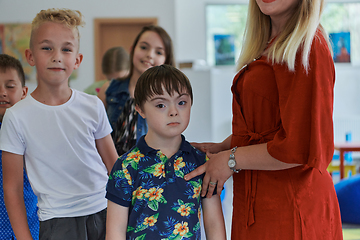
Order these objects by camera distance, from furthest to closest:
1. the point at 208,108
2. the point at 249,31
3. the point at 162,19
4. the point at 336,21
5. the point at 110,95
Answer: the point at 336,21, the point at 162,19, the point at 208,108, the point at 110,95, the point at 249,31

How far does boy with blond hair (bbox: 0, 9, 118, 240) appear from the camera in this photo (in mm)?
1134

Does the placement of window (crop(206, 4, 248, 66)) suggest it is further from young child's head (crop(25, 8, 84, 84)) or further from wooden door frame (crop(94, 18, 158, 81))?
young child's head (crop(25, 8, 84, 84))

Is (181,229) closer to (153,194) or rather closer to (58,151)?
(153,194)

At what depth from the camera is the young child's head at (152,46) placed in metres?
1.98

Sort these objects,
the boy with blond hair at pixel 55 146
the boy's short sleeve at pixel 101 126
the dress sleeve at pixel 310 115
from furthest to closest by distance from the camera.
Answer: the boy's short sleeve at pixel 101 126 → the boy with blond hair at pixel 55 146 → the dress sleeve at pixel 310 115

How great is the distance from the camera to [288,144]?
922 mm

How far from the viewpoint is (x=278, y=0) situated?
3.50 ft

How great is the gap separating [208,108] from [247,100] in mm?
3589

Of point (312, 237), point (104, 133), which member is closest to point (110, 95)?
point (104, 133)

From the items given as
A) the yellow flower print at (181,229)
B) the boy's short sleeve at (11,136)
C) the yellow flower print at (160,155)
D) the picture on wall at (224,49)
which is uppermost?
the picture on wall at (224,49)

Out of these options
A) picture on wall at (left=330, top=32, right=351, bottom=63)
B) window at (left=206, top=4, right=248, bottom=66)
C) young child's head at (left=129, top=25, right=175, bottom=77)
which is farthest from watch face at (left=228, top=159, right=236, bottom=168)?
picture on wall at (left=330, top=32, right=351, bottom=63)

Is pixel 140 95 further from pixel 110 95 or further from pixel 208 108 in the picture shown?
pixel 208 108

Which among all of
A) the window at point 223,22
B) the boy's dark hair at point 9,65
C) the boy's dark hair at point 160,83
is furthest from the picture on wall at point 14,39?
the boy's dark hair at point 160,83

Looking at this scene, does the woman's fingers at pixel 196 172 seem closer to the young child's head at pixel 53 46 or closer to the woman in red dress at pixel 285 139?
the woman in red dress at pixel 285 139
